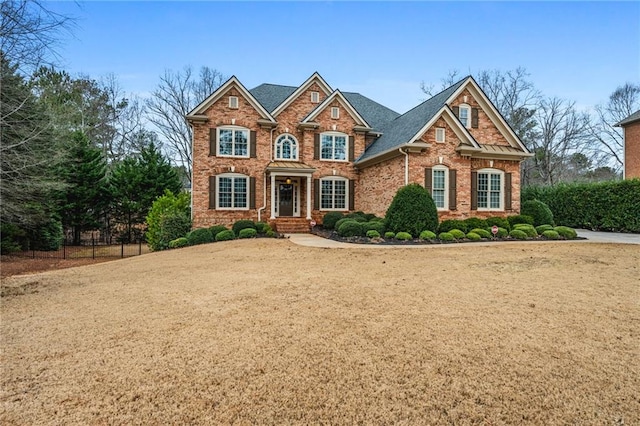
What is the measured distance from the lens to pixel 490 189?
1617 cm

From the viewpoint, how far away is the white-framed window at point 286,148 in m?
18.0

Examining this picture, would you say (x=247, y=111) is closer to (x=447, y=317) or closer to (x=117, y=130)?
(x=447, y=317)

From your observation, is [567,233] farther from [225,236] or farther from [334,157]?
[225,236]

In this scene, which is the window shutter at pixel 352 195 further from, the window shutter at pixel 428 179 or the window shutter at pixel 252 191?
the window shutter at pixel 252 191

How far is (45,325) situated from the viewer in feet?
14.6

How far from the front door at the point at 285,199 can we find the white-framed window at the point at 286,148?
1.53m

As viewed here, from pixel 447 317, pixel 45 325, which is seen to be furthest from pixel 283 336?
pixel 45 325

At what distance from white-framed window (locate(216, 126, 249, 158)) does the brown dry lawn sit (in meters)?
11.1

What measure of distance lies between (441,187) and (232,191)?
1022 cm

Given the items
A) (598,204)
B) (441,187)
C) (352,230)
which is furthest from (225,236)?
(598,204)

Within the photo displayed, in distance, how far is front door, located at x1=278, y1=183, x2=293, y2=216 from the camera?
18312 mm

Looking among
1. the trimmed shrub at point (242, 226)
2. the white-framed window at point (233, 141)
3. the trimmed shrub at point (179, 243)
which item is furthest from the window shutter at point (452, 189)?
the trimmed shrub at point (179, 243)

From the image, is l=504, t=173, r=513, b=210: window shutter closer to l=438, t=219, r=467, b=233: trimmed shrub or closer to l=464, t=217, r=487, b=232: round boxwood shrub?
l=464, t=217, r=487, b=232: round boxwood shrub

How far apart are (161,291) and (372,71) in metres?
18.4
